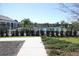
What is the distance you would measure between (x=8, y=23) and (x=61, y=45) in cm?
137

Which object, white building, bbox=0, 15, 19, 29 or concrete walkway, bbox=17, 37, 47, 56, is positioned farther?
white building, bbox=0, 15, 19, 29

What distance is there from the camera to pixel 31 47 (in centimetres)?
541

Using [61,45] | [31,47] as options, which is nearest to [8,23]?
[31,47]

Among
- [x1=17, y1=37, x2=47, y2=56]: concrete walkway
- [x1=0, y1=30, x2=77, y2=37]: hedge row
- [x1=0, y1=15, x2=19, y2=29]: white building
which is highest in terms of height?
[x1=0, y1=15, x2=19, y2=29]: white building

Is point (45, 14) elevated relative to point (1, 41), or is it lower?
elevated

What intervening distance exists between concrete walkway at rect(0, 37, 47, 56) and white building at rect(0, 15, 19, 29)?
30cm

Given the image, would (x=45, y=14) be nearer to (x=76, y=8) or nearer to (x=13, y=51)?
(x=76, y=8)

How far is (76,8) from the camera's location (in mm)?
5352

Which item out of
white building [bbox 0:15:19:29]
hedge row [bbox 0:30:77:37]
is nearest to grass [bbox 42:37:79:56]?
hedge row [bbox 0:30:77:37]

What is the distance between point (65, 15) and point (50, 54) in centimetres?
100

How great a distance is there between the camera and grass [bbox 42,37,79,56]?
17.4 ft

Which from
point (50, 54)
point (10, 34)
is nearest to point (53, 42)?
point (50, 54)

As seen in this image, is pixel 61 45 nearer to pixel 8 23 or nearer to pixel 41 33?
pixel 41 33

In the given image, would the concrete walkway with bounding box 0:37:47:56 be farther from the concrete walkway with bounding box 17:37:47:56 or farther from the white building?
the white building
